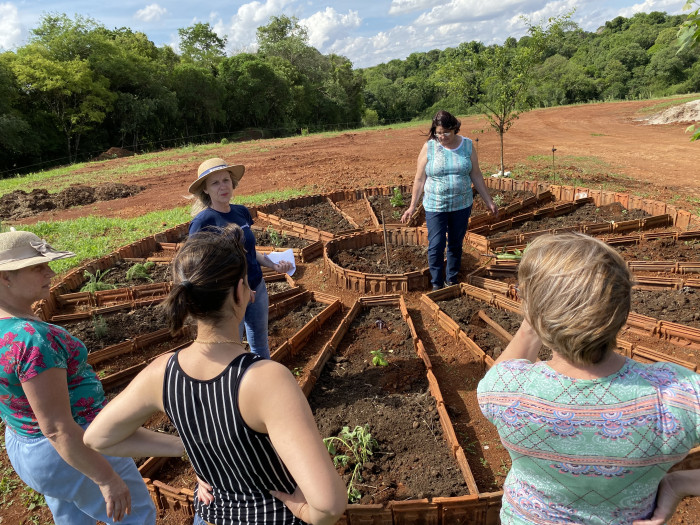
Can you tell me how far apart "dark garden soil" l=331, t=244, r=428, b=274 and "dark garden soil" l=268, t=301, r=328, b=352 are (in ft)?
3.14

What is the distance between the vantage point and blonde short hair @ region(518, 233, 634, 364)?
1129 millimetres

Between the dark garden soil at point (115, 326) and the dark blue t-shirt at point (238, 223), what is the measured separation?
199cm

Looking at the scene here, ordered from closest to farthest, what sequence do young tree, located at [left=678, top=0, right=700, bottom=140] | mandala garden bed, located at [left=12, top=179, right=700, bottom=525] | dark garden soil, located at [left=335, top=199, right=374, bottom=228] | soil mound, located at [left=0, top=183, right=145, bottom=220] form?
young tree, located at [left=678, top=0, right=700, bottom=140], mandala garden bed, located at [left=12, top=179, right=700, bottom=525], dark garden soil, located at [left=335, top=199, right=374, bottom=228], soil mound, located at [left=0, top=183, right=145, bottom=220]

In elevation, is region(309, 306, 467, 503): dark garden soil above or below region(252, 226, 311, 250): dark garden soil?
below

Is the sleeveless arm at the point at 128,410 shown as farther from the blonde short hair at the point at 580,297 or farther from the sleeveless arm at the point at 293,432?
the blonde short hair at the point at 580,297

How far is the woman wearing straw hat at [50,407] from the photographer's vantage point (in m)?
1.63

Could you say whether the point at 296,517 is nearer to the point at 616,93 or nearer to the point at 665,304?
the point at 665,304

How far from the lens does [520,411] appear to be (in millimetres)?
1213

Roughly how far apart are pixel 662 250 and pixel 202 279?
664 centimetres

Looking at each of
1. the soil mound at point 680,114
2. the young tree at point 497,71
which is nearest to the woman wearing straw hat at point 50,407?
the young tree at point 497,71

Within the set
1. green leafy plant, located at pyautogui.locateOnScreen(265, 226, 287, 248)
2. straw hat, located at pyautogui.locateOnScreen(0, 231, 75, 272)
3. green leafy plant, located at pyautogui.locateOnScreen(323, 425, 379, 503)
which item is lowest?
green leafy plant, located at pyautogui.locateOnScreen(323, 425, 379, 503)

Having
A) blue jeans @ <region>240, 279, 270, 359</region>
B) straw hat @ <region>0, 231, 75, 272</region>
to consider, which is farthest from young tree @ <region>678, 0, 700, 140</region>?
straw hat @ <region>0, 231, 75, 272</region>

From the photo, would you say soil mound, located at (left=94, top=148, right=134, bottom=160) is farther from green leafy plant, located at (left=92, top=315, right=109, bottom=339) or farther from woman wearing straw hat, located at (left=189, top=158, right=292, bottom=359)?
woman wearing straw hat, located at (left=189, top=158, right=292, bottom=359)

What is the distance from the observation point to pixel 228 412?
127 cm
